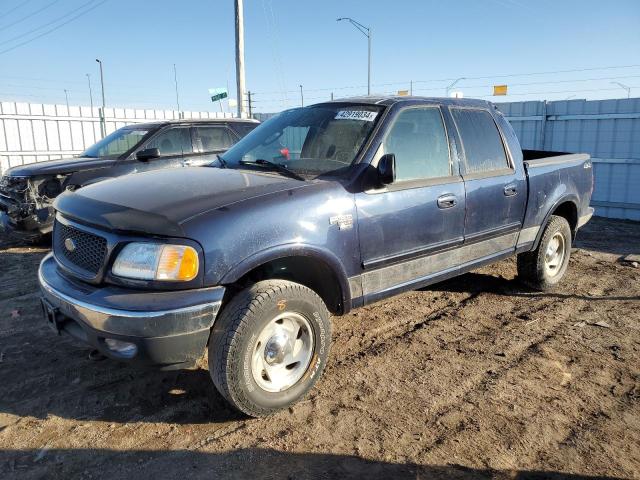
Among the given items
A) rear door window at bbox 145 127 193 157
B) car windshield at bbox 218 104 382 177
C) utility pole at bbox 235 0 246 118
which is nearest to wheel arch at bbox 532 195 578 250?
car windshield at bbox 218 104 382 177

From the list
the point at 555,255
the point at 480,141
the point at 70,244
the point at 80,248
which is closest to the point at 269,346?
the point at 80,248

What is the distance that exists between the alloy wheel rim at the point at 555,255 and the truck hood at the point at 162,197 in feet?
11.4

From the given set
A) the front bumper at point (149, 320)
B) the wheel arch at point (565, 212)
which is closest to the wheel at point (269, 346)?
the front bumper at point (149, 320)

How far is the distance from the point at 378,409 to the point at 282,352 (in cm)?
72

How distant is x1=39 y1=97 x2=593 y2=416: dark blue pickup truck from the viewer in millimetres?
2668

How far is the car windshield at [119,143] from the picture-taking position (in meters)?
7.80

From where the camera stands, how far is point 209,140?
26.9 ft

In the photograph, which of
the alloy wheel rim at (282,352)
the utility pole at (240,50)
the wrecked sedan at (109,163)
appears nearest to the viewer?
the alloy wheel rim at (282,352)

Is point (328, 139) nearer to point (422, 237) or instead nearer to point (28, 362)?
point (422, 237)

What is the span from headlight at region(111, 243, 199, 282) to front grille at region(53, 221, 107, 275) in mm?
232

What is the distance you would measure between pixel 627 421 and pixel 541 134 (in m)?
9.87

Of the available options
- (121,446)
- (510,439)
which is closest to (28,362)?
(121,446)

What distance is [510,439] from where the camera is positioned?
285 cm

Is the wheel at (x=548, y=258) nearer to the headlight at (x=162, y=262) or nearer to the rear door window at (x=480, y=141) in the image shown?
the rear door window at (x=480, y=141)
